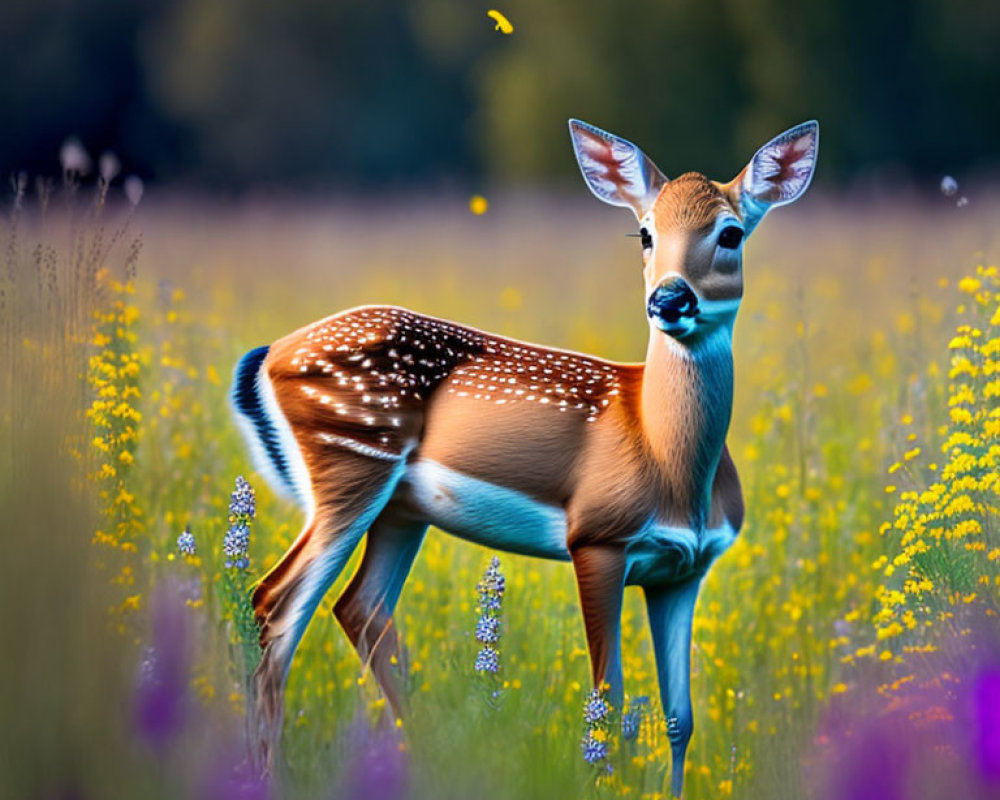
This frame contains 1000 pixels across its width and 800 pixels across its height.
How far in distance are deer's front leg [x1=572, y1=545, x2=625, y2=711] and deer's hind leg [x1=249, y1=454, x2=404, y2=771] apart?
0.69m

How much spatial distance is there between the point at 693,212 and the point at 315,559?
1.52 meters

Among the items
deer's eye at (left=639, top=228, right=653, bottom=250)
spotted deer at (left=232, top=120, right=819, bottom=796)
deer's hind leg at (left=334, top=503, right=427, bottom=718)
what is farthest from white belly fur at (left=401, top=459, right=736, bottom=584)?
deer's eye at (left=639, top=228, right=653, bottom=250)

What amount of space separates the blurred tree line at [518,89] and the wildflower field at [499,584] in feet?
22.4

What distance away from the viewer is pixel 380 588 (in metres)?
4.96

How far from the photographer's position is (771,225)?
33.0 ft

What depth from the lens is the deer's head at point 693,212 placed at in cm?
431

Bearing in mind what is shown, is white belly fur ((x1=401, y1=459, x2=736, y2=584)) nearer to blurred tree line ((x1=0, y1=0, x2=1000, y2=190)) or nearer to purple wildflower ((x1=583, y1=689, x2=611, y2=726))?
purple wildflower ((x1=583, y1=689, x2=611, y2=726))

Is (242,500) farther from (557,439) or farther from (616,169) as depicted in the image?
(616,169)

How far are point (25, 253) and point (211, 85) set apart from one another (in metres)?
13.0

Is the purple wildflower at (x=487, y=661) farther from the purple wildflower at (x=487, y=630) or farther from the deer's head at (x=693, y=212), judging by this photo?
the deer's head at (x=693, y=212)

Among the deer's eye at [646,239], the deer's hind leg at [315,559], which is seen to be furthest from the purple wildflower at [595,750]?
the deer's eye at [646,239]

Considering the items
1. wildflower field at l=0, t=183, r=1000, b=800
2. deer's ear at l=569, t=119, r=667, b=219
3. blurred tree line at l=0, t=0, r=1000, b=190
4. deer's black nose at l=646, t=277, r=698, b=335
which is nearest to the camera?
wildflower field at l=0, t=183, r=1000, b=800

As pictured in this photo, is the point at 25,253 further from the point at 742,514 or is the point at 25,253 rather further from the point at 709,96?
the point at 709,96

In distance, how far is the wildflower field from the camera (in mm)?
3758
